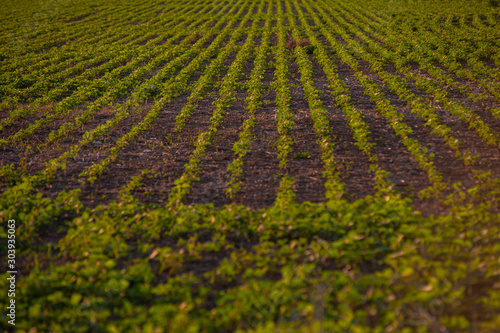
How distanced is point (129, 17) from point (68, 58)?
50.0 feet

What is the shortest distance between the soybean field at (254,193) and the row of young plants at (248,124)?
76mm

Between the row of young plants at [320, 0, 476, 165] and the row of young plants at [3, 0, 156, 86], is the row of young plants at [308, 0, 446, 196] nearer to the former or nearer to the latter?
the row of young plants at [320, 0, 476, 165]

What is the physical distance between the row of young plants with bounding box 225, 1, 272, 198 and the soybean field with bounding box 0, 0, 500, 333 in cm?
8

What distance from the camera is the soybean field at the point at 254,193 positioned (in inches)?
149

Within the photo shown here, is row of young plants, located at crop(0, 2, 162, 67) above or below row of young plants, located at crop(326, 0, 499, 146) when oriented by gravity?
above

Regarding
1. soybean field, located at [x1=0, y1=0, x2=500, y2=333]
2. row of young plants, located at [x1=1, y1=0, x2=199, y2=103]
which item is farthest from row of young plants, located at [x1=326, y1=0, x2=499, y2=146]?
row of young plants, located at [x1=1, y1=0, x2=199, y2=103]

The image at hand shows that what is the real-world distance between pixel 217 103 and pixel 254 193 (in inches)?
223

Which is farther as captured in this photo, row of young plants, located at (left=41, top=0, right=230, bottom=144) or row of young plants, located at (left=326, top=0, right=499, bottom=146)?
row of young plants, located at (left=41, top=0, right=230, bottom=144)

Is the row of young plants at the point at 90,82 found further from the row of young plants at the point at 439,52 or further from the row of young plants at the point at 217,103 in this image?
the row of young plants at the point at 439,52

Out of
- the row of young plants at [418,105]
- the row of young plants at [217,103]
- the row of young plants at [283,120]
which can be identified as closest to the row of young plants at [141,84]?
the row of young plants at [217,103]

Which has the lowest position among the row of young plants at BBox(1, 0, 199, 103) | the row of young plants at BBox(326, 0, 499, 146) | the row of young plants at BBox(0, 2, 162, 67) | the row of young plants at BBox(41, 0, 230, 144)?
the row of young plants at BBox(326, 0, 499, 146)

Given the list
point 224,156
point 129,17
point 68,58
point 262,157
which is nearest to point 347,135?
point 262,157

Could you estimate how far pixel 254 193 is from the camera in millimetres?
6484

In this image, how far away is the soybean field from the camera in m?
3.80
